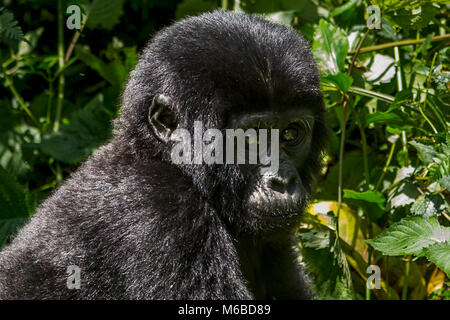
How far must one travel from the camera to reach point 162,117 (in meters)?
3.38

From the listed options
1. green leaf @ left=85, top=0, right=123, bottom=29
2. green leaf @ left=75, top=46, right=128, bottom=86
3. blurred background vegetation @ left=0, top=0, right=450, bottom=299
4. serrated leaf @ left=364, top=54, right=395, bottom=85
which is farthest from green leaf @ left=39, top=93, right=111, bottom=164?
serrated leaf @ left=364, top=54, right=395, bottom=85

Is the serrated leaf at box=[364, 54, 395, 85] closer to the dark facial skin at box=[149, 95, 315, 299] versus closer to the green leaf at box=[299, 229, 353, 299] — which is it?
the green leaf at box=[299, 229, 353, 299]

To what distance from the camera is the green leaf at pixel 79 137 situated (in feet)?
17.5

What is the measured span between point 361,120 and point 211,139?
1.86 meters

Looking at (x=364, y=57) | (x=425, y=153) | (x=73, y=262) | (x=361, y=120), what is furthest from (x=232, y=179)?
(x=364, y=57)

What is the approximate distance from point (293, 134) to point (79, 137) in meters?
2.50

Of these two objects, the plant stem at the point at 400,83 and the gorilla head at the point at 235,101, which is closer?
the gorilla head at the point at 235,101

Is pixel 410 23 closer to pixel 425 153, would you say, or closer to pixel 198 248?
pixel 425 153

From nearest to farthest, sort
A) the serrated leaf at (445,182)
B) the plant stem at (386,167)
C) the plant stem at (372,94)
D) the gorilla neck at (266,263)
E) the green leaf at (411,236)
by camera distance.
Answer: the green leaf at (411,236)
the serrated leaf at (445,182)
the gorilla neck at (266,263)
the plant stem at (372,94)
the plant stem at (386,167)

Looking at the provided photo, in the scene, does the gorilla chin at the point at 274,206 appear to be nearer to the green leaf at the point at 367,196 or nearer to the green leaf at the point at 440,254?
the green leaf at the point at 440,254

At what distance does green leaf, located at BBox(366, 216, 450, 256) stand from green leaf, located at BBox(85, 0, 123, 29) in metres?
3.53

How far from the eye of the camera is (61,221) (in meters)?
3.46

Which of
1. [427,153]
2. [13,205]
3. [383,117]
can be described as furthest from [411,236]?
[13,205]

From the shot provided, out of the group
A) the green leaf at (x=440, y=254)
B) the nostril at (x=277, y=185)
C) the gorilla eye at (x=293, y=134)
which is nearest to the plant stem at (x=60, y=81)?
the gorilla eye at (x=293, y=134)
